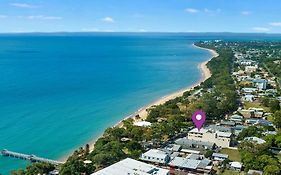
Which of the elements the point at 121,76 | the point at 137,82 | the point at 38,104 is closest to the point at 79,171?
the point at 38,104

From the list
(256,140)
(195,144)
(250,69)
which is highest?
(250,69)

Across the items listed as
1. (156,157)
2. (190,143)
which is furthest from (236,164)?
(156,157)

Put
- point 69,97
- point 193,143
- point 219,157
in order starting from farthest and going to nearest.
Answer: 1. point 69,97
2. point 193,143
3. point 219,157

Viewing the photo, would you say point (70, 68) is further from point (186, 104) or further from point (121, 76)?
point (186, 104)

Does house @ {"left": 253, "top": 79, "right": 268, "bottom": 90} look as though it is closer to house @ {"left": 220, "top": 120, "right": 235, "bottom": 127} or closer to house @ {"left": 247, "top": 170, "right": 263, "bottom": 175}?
house @ {"left": 220, "top": 120, "right": 235, "bottom": 127}

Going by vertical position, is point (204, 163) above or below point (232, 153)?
above

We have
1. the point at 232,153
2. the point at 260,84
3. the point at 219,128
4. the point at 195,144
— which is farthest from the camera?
the point at 260,84

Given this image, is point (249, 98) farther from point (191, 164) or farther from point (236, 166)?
point (191, 164)
